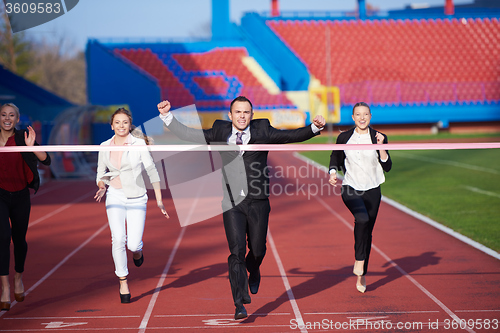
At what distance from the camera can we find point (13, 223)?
6000mm

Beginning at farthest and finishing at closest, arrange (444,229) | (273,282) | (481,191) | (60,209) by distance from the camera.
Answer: (481,191) < (60,209) < (444,229) < (273,282)

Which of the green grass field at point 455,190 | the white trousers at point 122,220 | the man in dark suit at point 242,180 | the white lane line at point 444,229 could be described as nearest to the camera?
the man in dark suit at point 242,180

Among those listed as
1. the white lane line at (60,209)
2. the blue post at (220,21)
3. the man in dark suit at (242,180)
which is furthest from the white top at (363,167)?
the blue post at (220,21)

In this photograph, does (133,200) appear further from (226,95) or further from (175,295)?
(226,95)

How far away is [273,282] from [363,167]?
1837mm

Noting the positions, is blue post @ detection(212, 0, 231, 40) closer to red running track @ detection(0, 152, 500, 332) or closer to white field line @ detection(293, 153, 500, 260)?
white field line @ detection(293, 153, 500, 260)

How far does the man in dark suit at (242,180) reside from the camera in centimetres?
536

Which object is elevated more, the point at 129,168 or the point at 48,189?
the point at 129,168

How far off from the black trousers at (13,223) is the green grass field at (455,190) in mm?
6591

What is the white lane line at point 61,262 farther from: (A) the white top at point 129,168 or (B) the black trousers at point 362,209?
(B) the black trousers at point 362,209

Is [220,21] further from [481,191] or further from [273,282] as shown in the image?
[273,282]

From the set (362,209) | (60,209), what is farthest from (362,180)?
(60,209)

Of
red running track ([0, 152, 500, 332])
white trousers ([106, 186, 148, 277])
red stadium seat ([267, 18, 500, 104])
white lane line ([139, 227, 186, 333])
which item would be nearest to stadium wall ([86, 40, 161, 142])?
red stadium seat ([267, 18, 500, 104])

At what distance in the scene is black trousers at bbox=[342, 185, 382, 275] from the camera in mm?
6363
